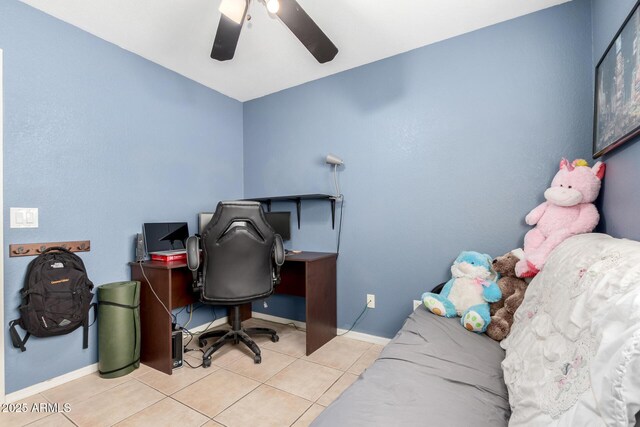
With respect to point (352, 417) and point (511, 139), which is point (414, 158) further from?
point (352, 417)

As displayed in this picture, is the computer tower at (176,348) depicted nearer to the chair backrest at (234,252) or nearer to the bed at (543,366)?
the chair backrest at (234,252)

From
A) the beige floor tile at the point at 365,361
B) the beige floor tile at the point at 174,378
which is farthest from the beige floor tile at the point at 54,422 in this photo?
the beige floor tile at the point at 365,361

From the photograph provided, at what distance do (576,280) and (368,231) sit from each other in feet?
5.10

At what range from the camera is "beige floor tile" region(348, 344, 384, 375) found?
A: 1971 mm

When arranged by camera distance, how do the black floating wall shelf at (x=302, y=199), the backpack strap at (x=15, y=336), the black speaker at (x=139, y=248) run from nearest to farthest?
the backpack strap at (x=15, y=336) < the black speaker at (x=139, y=248) < the black floating wall shelf at (x=302, y=199)

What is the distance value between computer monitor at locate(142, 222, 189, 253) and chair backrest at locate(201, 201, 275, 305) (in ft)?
2.03

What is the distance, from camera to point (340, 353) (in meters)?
2.21

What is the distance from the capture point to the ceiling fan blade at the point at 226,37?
1529mm

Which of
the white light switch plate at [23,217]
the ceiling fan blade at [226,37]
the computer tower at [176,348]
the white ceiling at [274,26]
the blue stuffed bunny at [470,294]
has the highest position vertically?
the white ceiling at [274,26]

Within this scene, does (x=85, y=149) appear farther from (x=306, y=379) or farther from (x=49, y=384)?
(x=306, y=379)

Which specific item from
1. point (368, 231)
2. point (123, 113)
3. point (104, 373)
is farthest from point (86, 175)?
point (368, 231)

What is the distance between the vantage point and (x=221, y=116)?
9.87 feet

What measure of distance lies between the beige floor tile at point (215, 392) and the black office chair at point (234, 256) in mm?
189

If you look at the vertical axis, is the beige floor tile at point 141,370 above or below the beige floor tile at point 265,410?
below
